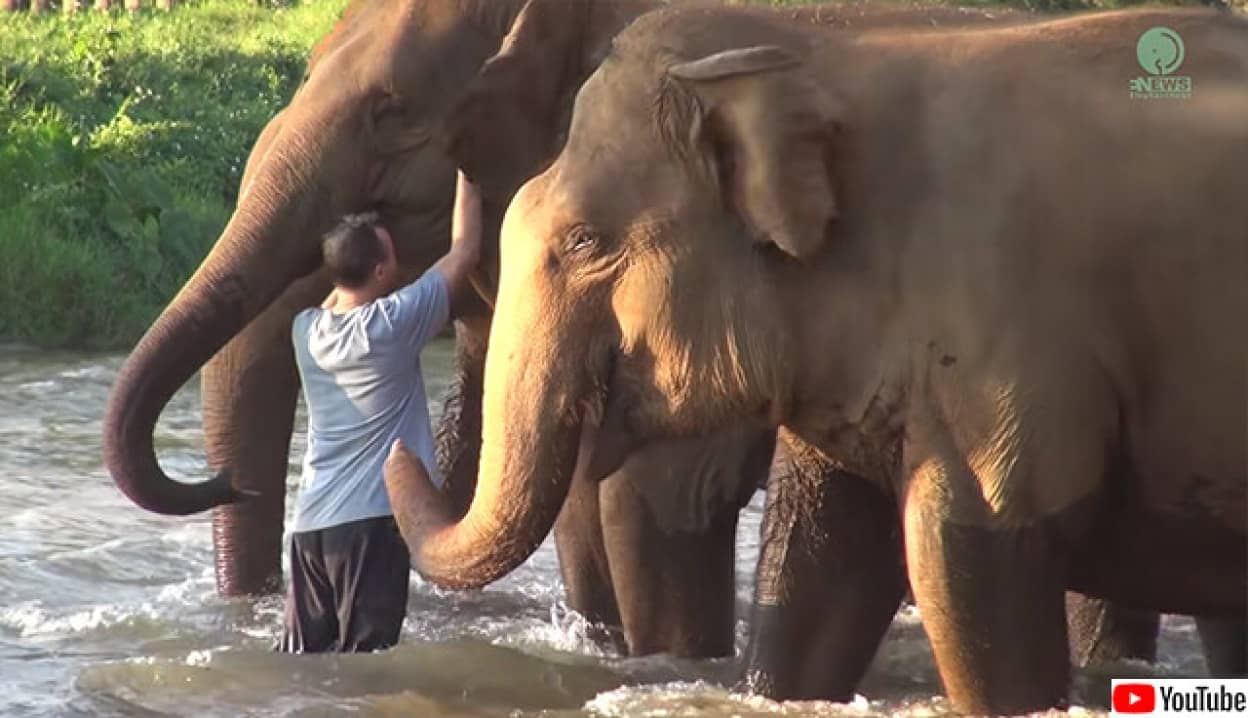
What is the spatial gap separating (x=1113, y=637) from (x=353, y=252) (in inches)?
73.1

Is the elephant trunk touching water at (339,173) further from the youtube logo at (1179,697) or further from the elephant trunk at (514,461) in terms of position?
the youtube logo at (1179,697)

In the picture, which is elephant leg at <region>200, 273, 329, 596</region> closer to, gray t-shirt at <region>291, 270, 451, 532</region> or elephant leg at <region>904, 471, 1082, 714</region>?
gray t-shirt at <region>291, 270, 451, 532</region>

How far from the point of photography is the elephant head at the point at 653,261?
13.9 ft

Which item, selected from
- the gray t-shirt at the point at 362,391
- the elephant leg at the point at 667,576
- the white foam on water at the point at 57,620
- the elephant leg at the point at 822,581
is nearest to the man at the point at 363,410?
the gray t-shirt at the point at 362,391

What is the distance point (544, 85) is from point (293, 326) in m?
0.80

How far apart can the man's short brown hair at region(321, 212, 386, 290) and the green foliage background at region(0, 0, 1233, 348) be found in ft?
24.4

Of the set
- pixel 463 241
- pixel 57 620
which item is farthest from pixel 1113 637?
pixel 57 620

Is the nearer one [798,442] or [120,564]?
[798,442]

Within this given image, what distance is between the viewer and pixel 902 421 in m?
4.27

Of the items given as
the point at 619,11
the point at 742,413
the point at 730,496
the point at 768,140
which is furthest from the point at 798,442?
the point at 619,11

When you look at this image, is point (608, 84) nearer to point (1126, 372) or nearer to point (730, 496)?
point (1126, 372)

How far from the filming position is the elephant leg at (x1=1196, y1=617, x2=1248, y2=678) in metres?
5.32

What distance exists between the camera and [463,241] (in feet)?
19.3

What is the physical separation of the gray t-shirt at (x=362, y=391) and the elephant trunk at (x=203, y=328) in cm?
19
